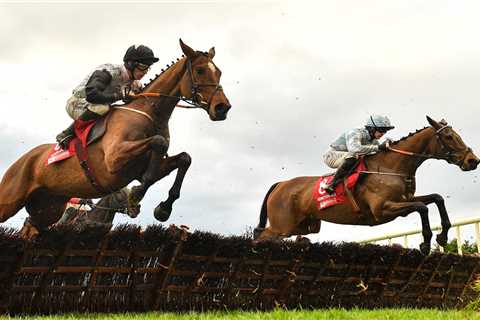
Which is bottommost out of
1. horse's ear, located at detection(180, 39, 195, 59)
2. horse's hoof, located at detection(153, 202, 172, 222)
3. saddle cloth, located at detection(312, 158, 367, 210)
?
horse's hoof, located at detection(153, 202, 172, 222)

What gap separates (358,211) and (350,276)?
2403 millimetres

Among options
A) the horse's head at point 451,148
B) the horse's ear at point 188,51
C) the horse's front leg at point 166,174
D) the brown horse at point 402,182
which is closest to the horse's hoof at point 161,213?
the horse's front leg at point 166,174

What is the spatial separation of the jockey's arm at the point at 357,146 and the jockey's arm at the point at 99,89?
13.4 feet

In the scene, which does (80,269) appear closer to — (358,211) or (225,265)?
(225,265)

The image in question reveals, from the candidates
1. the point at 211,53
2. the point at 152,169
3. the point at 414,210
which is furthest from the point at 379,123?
the point at 152,169

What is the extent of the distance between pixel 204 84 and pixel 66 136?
174 cm

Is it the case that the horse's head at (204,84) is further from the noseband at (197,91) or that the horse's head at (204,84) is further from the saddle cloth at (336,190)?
the saddle cloth at (336,190)

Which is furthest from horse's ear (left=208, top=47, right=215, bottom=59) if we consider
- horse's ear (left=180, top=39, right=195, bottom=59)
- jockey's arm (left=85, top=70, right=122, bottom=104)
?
jockey's arm (left=85, top=70, right=122, bottom=104)

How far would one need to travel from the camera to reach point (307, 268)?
7.19 meters

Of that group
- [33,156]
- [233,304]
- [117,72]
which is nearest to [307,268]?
[233,304]

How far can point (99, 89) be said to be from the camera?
7113mm

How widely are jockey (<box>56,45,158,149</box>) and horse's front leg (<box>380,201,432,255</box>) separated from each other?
4097 mm

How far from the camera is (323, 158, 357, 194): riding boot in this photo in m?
9.92

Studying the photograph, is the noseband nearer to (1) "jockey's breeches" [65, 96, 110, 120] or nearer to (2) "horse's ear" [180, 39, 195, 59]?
(2) "horse's ear" [180, 39, 195, 59]
